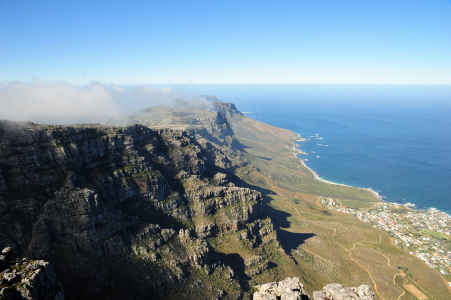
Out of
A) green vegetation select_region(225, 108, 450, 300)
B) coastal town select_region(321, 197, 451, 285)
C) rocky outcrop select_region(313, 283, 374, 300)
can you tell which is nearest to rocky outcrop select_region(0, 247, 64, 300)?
rocky outcrop select_region(313, 283, 374, 300)

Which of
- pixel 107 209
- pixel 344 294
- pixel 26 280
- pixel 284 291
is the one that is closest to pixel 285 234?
pixel 107 209

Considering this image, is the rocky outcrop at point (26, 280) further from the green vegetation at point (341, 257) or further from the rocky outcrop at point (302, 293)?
the green vegetation at point (341, 257)

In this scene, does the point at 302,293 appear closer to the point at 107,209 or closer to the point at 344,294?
the point at 344,294

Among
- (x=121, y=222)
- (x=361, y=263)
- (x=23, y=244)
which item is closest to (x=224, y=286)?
(x=121, y=222)

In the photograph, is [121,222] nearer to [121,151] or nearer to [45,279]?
[121,151]

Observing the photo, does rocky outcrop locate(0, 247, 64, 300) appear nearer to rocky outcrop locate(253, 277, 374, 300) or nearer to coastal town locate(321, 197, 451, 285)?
rocky outcrop locate(253, 277, 374, 300)

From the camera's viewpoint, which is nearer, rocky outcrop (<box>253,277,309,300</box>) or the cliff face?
rocky outcrop (<box>253,277,309,300</box>)
